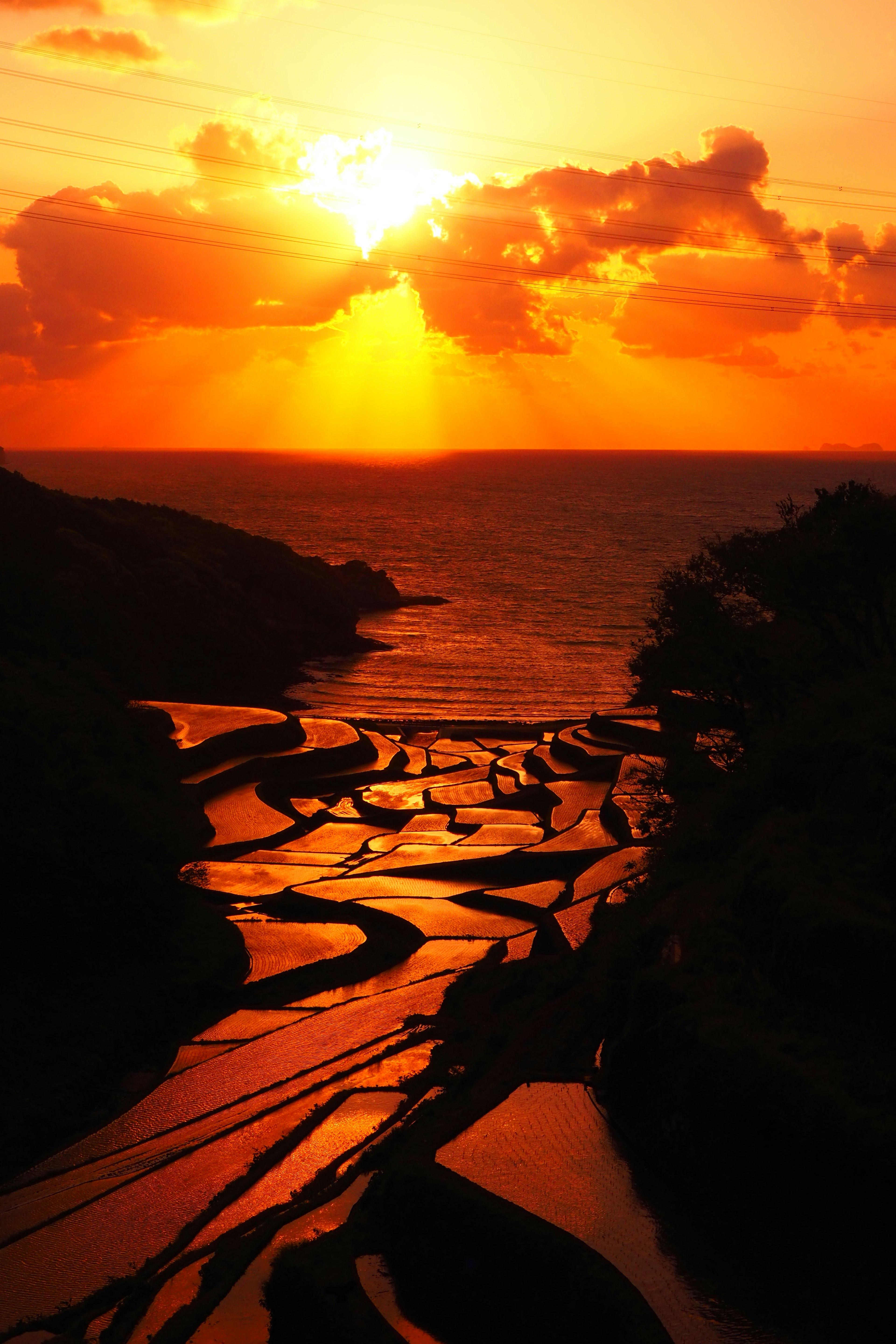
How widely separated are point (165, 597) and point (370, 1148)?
190ft

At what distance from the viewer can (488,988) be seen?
26641mm

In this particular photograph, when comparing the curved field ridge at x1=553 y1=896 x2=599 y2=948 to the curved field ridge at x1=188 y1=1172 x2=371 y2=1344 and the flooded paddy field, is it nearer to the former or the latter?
the flooded paddy field

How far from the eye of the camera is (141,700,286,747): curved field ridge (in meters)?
50.9

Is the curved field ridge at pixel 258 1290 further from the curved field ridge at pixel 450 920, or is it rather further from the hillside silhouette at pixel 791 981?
the curved field ridge at pixel 450 920

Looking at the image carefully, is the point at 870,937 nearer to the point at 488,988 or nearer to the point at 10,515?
the point at 488,988

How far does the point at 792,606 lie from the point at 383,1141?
19501 mm

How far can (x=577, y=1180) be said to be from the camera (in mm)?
15422

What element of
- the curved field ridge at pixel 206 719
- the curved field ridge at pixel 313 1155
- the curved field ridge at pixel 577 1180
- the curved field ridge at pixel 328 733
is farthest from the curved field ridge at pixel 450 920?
the curved field ridge at pixel 206 719

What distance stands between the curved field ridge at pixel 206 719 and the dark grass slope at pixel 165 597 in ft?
15.1

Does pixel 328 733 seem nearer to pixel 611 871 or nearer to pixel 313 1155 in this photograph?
pixel 611 871

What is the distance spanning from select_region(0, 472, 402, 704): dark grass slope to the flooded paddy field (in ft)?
81.3

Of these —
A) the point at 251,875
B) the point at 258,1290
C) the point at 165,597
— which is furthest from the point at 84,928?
the point at 165,597

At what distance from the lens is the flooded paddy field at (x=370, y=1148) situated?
43.4ft

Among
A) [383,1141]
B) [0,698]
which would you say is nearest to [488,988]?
[383,1141]
